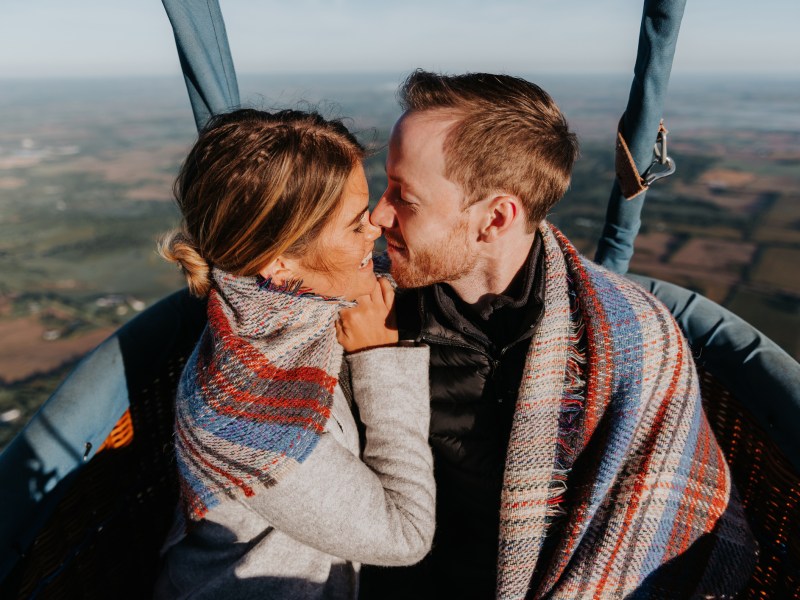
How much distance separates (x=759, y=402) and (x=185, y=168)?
165 centimetres

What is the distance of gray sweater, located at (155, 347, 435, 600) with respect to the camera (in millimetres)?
1208

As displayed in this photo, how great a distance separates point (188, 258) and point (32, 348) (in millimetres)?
26836

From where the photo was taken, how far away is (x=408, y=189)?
5.67 ft

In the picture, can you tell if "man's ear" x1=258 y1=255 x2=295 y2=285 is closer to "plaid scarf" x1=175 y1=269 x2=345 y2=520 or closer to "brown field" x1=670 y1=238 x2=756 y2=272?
"plaid scarf" x1=175 y1=269 x2=345 y2=520

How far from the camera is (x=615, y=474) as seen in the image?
1.33m

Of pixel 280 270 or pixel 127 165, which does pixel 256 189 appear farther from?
pixel 127 165

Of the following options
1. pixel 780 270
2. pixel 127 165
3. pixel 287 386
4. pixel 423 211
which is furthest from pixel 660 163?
pixel 127 165

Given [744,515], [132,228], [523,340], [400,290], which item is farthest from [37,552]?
[132,228]

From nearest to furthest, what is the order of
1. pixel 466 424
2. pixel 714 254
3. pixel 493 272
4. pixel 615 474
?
pixel 615 474 < pixel 466 424 < pixel 493 272 < pixel 714 254

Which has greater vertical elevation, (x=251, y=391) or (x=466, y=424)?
(x=251, y=391)

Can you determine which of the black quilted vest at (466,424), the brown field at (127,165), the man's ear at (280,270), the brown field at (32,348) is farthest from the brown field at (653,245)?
the brown field at (127,165)

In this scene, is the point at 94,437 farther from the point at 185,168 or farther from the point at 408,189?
the point at 408,189

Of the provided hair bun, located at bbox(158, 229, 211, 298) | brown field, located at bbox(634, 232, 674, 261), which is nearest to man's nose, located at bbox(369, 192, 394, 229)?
hair bun, located at bbox(158, 229, 211, 298)

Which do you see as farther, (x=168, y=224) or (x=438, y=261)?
(x=168, y=224)
